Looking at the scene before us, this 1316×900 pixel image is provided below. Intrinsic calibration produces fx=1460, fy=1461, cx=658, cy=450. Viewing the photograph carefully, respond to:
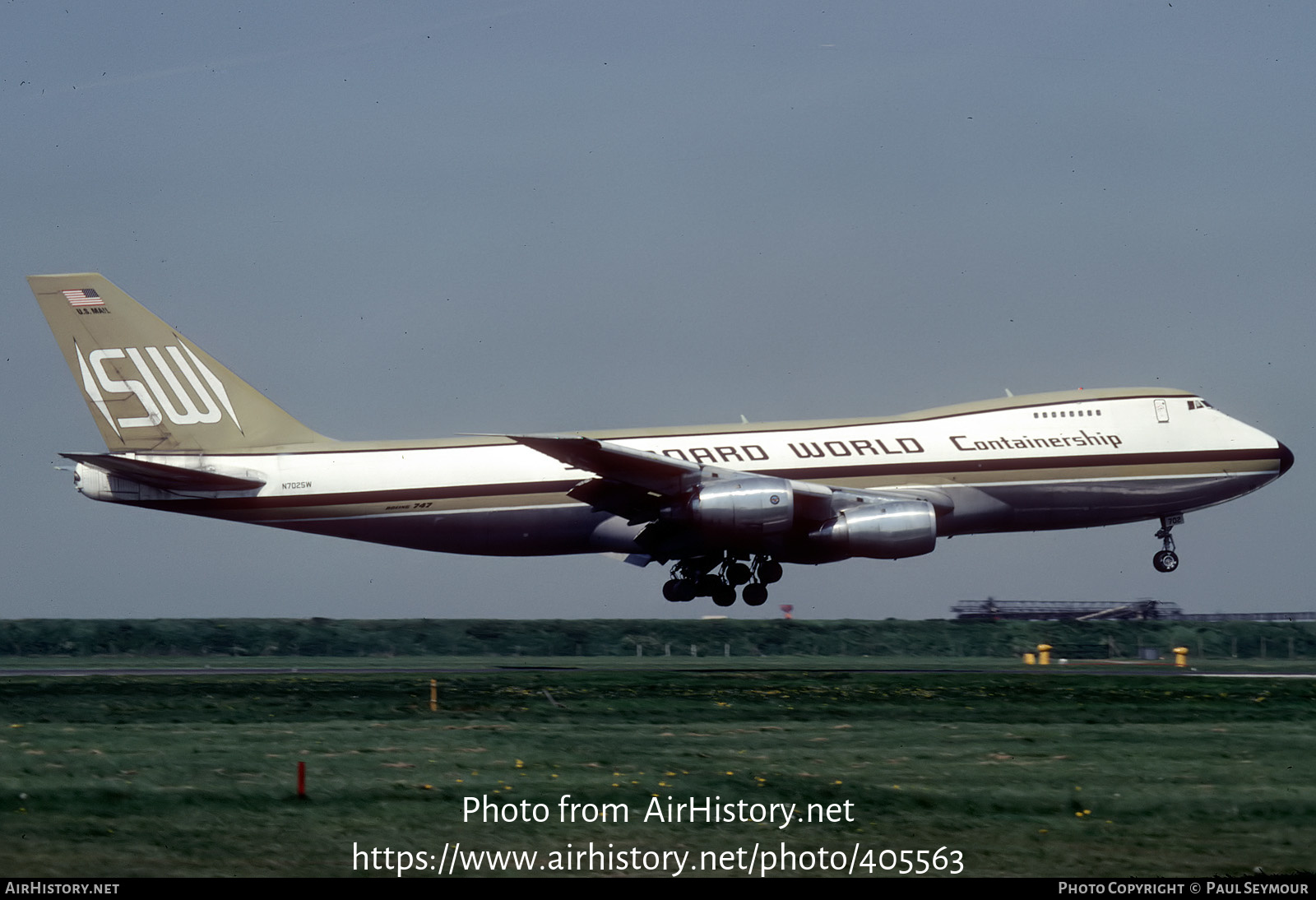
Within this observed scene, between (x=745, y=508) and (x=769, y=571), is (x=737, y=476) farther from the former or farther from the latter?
(x=769, y=571)

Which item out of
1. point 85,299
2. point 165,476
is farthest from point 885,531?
point 85,299

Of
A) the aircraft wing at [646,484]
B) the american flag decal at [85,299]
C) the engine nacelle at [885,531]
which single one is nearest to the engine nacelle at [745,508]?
the aircraft wing at [646,484]

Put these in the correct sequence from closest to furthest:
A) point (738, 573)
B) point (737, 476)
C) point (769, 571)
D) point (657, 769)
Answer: point (657, 769) < point (737, 476) < point (769, 571) < point (738, 573)

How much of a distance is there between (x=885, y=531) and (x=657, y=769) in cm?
1814

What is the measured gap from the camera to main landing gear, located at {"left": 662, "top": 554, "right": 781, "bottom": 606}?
36.9 meters

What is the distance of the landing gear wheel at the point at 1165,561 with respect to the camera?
124 feet

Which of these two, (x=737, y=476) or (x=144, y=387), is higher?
(x=144, y=387)

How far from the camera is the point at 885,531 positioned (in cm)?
3428

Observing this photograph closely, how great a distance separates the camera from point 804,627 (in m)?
46.9

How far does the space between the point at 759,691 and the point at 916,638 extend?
20.4 metres

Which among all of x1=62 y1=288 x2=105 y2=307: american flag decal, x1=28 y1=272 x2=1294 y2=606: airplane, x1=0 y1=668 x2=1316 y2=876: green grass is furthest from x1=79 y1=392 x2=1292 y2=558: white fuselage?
x1=0 y1=668 x2=1316 y2=876: green grass

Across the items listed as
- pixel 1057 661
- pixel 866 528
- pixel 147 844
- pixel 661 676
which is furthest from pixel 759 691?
pixel 1057 661

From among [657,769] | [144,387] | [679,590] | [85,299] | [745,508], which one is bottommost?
[657,769]

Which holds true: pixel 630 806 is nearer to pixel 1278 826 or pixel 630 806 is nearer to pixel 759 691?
pixel 1278 826
